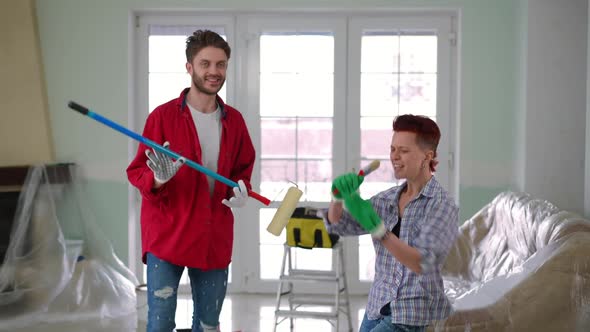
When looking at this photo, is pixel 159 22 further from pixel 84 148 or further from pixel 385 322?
pixel 385 322

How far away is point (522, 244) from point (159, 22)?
3.04 metres

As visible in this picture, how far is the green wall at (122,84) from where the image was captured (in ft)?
16.9

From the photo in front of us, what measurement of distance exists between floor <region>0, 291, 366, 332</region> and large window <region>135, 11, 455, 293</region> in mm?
332

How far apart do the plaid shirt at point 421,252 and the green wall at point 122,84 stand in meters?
3.14

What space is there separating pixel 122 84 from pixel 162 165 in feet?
9.72

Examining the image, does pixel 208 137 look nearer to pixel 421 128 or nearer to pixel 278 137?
pixel 421 128

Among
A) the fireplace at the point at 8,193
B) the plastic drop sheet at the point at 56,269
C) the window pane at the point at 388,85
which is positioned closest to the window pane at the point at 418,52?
the window pane at the point at 388,85

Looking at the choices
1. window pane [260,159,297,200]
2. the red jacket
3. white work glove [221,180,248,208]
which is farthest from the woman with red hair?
window pane [260,159,297,200]

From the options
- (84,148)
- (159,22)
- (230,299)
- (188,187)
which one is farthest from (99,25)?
(188,187)

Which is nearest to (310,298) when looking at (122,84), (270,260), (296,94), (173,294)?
(270,260)

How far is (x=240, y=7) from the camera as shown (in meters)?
5.29

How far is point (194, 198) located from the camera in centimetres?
272

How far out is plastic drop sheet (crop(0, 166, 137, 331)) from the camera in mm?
4574

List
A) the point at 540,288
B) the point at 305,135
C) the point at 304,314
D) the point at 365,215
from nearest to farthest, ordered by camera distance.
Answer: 1. the point at 365,215
2. the point at 540,288
3. the point at 304,314
4. the point at 305,135
